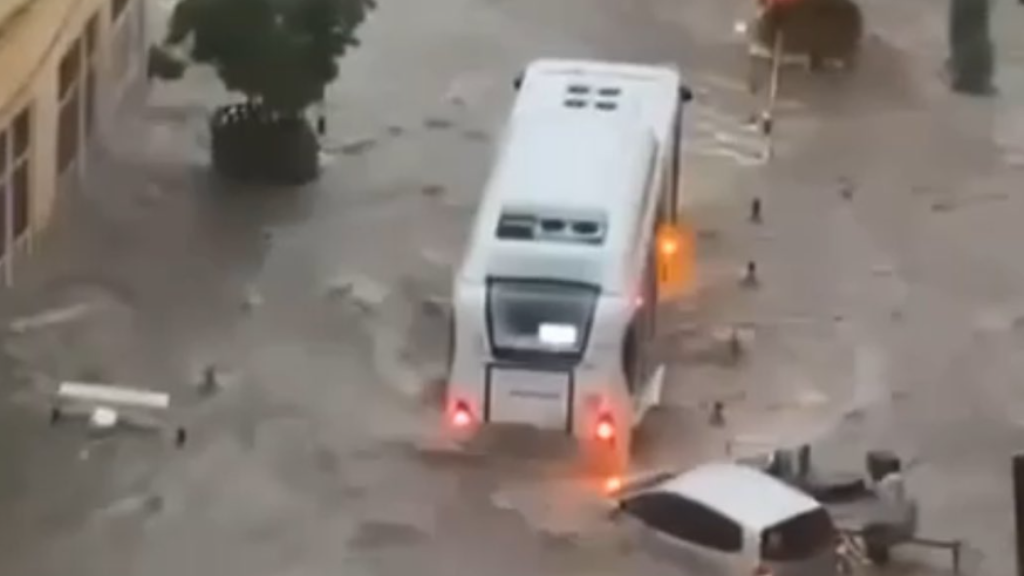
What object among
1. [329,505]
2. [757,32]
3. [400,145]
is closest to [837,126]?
[757,32]

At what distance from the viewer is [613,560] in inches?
592

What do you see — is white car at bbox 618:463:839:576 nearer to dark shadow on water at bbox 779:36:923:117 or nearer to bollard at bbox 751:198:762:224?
bollard at bbox 751:198:762:224

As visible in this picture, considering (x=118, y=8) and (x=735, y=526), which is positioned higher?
(x=118, y=8)

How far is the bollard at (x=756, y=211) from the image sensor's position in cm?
1998

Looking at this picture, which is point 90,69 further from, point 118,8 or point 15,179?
point 15,179

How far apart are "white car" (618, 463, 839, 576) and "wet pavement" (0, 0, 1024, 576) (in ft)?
0.79

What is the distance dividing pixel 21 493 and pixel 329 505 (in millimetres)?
1706

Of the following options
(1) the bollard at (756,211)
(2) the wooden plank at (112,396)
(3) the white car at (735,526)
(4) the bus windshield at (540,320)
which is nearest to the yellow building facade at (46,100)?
(2) the wooden plank at (112,396)

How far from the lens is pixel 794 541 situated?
581 inches

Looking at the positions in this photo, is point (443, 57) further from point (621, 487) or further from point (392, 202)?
point (621, 487)

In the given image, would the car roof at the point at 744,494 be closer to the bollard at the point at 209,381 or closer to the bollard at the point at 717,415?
the bollard at the point at 717,415

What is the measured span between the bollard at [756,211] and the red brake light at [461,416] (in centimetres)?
435

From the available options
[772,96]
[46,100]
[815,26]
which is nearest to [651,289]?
[46,100]

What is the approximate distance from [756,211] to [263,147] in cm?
359
